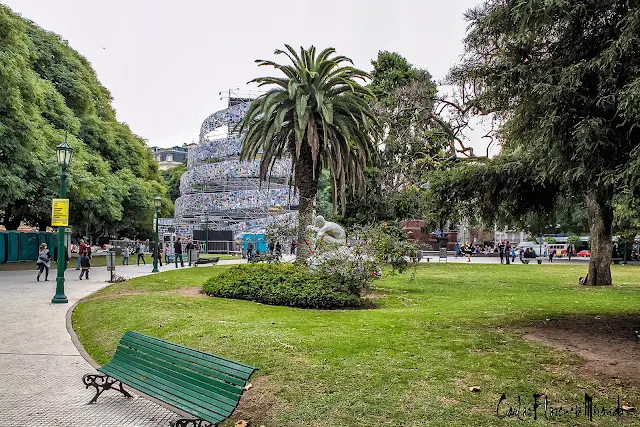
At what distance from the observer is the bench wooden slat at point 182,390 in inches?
187

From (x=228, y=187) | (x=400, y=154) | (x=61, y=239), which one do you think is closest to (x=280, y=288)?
(x=61, y=239)

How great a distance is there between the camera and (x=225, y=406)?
15.6 ft

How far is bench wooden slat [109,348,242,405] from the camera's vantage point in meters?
4.84

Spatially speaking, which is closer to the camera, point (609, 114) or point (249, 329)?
point (609, 114)

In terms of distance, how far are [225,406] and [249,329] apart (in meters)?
4.74

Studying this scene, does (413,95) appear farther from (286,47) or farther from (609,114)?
(609,114)

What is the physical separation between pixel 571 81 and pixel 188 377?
6670 millimetres

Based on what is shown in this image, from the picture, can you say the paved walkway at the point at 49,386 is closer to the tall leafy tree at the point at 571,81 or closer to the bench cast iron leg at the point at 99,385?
the bench cast iron leg at the point at 99,385

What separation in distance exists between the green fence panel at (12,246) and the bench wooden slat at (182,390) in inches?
1200

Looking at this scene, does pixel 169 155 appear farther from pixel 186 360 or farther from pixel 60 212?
pixel 186 360

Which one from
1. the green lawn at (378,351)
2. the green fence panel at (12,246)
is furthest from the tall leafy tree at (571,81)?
the green fence panel at (12,246)

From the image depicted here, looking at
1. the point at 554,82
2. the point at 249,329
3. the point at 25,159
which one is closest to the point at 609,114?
the point at 554,82

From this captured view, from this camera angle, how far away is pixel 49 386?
21.8ft

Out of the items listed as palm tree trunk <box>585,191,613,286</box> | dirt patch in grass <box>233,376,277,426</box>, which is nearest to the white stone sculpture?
palm tree trunk <box>585,191,613,286</box>
